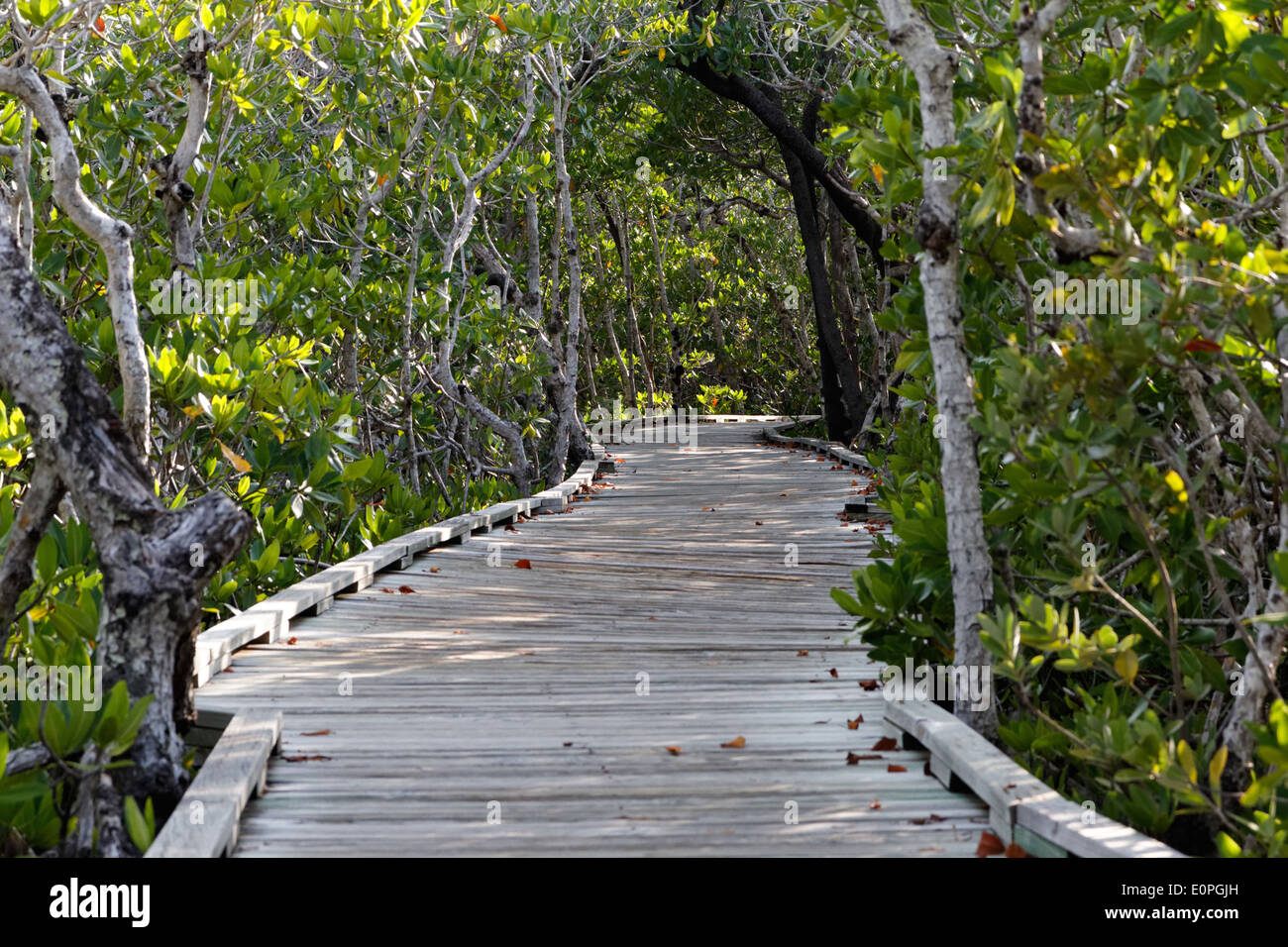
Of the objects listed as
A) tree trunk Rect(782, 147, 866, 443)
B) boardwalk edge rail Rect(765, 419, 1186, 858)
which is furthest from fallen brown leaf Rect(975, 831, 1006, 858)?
tree trunk Rect(782, 147, 866, 443)

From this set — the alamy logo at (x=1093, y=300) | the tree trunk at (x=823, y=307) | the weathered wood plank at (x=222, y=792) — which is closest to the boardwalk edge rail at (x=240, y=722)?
the weathered wood plank at (x=222, y=792)

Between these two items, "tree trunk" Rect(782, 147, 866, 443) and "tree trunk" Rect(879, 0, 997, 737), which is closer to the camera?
"tree trunk" Rect(879, 0, 997, 737)

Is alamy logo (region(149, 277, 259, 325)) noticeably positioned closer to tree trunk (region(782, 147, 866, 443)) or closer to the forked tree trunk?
the forked tree trunk

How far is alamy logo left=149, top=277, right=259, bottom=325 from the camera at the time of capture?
523 centimetres

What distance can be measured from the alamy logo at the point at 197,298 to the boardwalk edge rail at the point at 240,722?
53.1 inches

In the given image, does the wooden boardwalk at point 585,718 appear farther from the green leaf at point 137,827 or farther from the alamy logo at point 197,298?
the alamy logo at point 197,298

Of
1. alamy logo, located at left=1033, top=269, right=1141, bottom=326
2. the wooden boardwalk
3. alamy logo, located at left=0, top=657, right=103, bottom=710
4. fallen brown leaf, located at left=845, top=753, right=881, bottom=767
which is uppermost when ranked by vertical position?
alamy logo, located at left=1033, top=269, right=1141, bottom=326

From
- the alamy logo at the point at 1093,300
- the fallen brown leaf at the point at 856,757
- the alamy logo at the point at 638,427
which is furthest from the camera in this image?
the alamy logo at the point at 638,427

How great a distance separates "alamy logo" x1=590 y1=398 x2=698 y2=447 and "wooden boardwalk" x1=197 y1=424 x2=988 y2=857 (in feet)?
33.9

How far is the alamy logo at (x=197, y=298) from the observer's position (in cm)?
523
